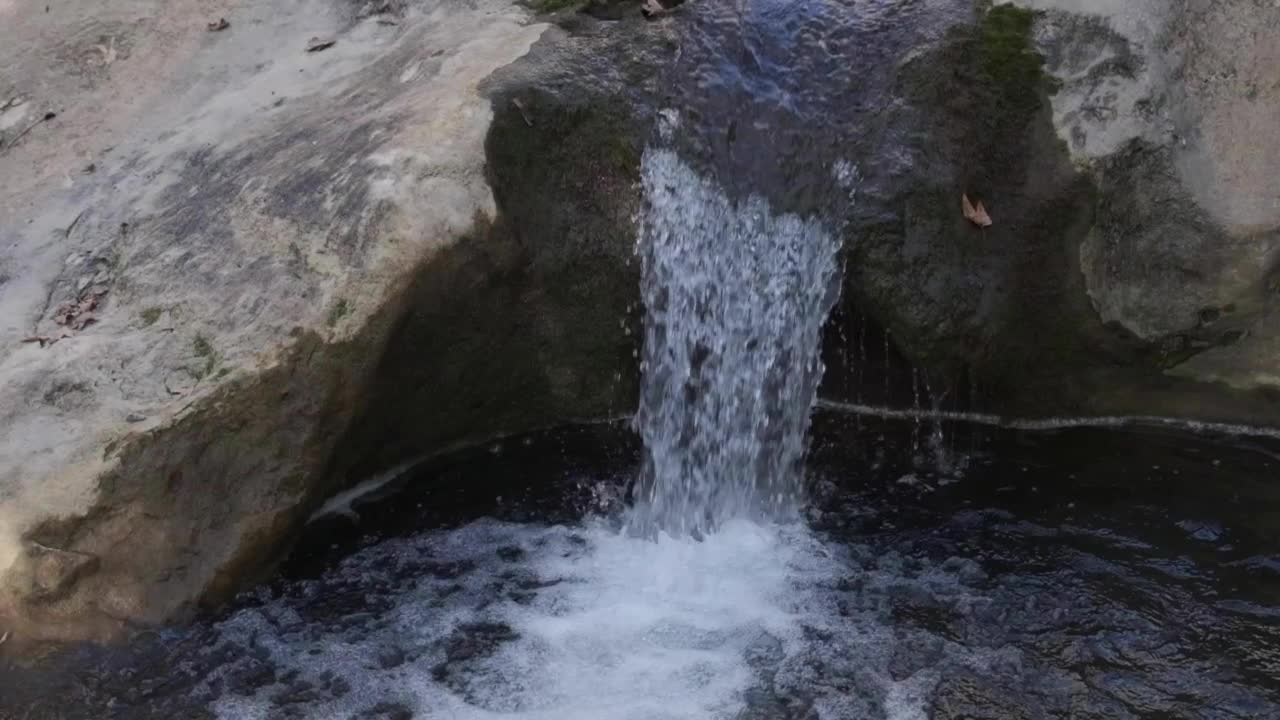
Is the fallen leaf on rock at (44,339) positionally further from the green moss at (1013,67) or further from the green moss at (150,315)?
the green moss at (1013,67)

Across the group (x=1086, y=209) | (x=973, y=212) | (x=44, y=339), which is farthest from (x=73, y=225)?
(x=1086, y=209)

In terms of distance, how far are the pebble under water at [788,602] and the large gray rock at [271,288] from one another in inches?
9.9

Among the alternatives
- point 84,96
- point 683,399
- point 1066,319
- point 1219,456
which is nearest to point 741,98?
point 683,399

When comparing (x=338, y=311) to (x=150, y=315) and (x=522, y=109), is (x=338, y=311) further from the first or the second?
(x=522, y=109)

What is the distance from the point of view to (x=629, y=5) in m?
5.38

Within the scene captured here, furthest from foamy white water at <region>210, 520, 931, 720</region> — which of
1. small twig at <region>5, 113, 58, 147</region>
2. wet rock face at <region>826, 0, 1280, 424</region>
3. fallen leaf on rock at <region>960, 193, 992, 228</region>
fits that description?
small twig at <region>5, 113, 58, 147</region>

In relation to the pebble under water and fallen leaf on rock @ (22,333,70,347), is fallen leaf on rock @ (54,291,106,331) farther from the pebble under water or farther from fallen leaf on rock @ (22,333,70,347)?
the pebble under water

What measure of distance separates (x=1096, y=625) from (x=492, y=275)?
2.67 meters

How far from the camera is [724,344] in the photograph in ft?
16.2

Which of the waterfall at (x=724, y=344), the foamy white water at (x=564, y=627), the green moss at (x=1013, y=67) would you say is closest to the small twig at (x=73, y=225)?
the foamy white water at (x=564, y=627)

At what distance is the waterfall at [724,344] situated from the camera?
192 inches

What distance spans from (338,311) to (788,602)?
202 centimetres

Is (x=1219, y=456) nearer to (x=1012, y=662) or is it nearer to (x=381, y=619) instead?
(x=1012, y=662)

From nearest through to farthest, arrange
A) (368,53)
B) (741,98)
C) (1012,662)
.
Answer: (1012,662) < (741,98) < (368,53)
